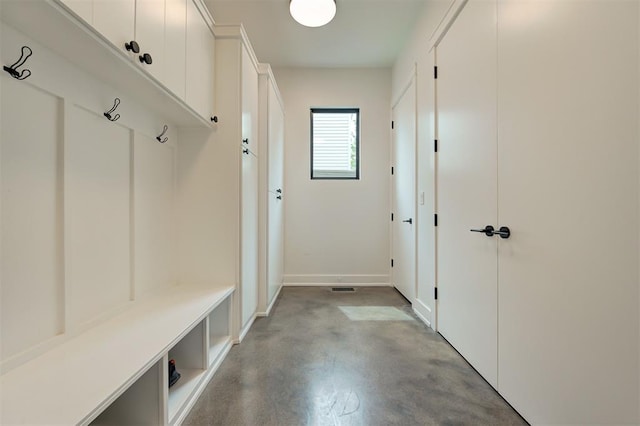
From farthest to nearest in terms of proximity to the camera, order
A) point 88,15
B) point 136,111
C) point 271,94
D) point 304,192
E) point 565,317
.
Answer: point 304,192 < point 271,94 < point 136,111 < point 565,317 < point 88,15

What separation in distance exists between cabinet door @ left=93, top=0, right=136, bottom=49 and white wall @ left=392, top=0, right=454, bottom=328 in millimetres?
2073

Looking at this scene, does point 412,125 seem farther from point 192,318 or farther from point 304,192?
point 192,318

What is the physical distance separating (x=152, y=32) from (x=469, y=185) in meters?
1.93

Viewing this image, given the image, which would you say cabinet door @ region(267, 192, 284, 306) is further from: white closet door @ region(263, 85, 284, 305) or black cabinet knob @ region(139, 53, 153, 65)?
black cabinet knob @ region(139, 53, 153, 65)

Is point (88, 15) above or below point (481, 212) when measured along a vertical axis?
above

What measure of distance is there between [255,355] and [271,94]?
7.74ft

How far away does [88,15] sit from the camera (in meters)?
0.90

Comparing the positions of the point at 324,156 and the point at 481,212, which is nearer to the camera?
the point at 481,212

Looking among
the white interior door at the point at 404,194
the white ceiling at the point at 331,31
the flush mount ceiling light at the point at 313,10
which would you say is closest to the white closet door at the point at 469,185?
the white interior door at the point at 404,194

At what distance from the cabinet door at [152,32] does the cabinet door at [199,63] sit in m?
0.25

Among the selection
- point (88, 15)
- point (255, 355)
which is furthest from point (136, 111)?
point (255, 355)

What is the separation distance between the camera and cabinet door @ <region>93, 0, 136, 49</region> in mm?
948

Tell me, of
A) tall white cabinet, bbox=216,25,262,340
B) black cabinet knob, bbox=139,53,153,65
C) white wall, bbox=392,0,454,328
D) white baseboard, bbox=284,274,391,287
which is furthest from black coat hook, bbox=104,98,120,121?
white baseboard, bbox=284,274,391,287

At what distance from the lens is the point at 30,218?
38.7 inches
